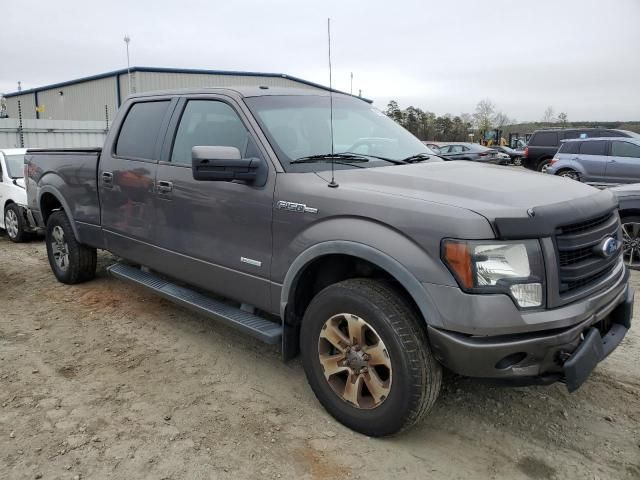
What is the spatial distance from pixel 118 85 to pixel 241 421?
2898 centimetres

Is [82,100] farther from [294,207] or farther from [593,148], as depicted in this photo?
[294,207]

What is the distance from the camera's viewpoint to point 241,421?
3236mm

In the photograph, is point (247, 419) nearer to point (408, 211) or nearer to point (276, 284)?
point (276, 284)

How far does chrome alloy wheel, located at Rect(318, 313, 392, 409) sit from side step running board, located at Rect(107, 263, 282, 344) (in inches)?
17.7

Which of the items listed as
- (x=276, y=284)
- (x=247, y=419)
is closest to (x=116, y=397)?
(x=247, y=419)

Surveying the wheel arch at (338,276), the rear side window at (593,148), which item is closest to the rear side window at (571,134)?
the rear side window at (593,148)

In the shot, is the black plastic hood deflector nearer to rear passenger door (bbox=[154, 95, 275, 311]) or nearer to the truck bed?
rear passenger door (bbox=[154, 95, 275, 311])

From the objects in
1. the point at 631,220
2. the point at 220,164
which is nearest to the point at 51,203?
the point at 220,164

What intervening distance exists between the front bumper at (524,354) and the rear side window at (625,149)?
12306mm

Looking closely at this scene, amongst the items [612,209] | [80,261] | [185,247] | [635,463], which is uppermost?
[612,209]

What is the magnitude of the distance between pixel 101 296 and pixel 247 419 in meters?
3.01

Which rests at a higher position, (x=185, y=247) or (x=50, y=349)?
(x=185, y=247)

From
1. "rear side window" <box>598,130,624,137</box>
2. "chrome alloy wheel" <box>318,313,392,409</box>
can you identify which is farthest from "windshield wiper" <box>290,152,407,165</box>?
"rear side window" <box>598,130,624,137</box>

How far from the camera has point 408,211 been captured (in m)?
2.74
